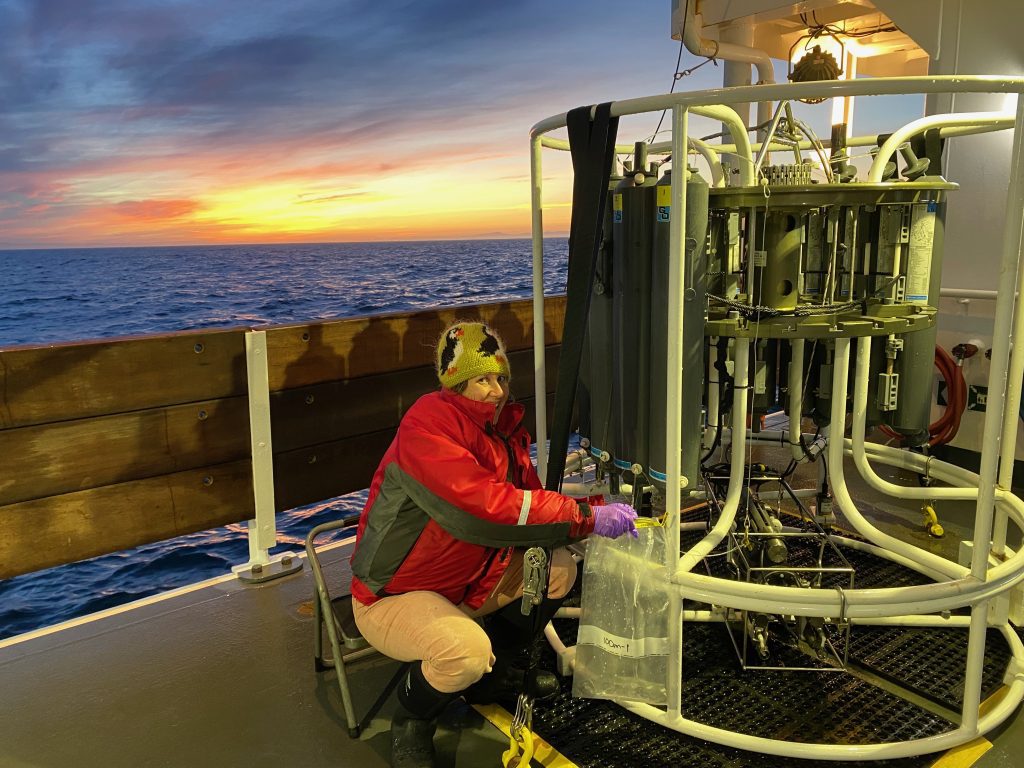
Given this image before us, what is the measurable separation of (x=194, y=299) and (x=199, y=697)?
57.5 metres

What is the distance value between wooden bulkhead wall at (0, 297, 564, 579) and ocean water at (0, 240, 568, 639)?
0.24 metres

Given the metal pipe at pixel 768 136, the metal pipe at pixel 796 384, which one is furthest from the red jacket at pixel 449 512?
the metal pipe at pixel 768 136

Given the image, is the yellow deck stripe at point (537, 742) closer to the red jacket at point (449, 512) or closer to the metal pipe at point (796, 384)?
the red jacket at point (449, 512)

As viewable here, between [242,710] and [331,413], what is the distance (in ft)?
5.18

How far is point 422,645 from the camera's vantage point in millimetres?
2328

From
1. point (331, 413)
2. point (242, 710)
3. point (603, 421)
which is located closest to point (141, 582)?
point (331, 413)

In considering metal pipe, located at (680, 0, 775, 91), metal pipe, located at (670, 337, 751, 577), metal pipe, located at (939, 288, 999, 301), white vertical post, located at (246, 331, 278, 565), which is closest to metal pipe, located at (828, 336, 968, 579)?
→ metal pipe, located at (670, 337, 751, 577)

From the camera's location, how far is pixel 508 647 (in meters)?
2.70

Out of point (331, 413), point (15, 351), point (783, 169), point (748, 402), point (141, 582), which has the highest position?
point (783, 169)

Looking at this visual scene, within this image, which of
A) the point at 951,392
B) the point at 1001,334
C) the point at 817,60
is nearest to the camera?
the point at 1001,334

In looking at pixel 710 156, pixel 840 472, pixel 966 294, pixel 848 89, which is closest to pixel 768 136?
pixel 848 89

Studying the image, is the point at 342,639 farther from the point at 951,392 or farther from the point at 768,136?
the point at 951,392

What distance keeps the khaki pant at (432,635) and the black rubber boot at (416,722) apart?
55 millimetres

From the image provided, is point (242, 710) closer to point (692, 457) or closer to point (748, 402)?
point (692, 457)
